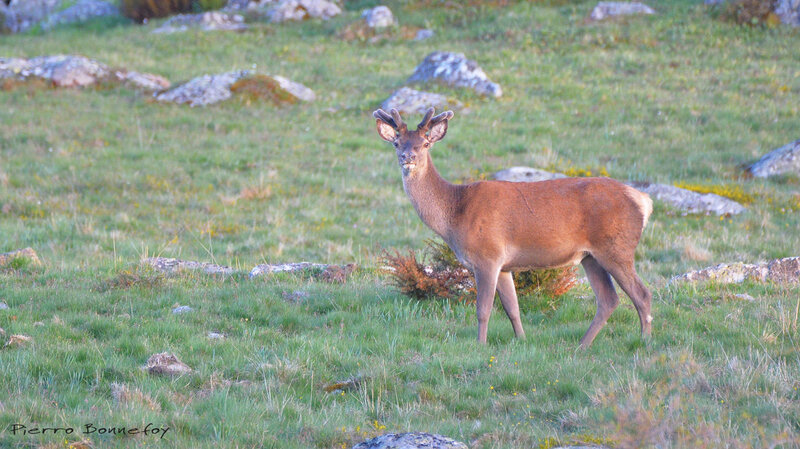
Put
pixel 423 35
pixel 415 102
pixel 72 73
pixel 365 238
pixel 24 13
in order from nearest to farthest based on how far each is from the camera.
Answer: pixel 365 238, pixel 415 102, pixel 72 73, pixel 423 35, pixel 24 13

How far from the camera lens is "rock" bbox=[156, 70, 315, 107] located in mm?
23203

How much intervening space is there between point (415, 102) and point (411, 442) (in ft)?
57.8

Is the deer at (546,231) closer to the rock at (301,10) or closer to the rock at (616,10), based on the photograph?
the rock at (616,10)

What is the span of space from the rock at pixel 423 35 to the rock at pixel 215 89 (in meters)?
7.85

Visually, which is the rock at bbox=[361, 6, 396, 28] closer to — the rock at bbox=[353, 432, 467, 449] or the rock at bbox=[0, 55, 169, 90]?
the rock at bbox=[0, 55, 169, 90]

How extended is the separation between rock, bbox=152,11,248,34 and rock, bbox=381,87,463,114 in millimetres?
13383

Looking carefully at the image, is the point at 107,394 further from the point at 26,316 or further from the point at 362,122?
the point at 362,122

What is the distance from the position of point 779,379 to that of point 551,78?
19.2 m

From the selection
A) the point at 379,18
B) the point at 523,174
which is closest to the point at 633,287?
the point at 523,174

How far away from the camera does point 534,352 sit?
6.95 metres

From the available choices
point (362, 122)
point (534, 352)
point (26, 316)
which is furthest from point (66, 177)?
point (534, 352)

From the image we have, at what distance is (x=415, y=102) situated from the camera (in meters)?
21.5

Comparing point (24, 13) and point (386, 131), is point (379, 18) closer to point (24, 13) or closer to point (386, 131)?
point (24, 13)

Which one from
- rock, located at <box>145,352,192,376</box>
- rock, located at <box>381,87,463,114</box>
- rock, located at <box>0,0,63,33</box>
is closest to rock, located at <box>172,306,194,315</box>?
rock, located at <box>145,352,192,376</box>
